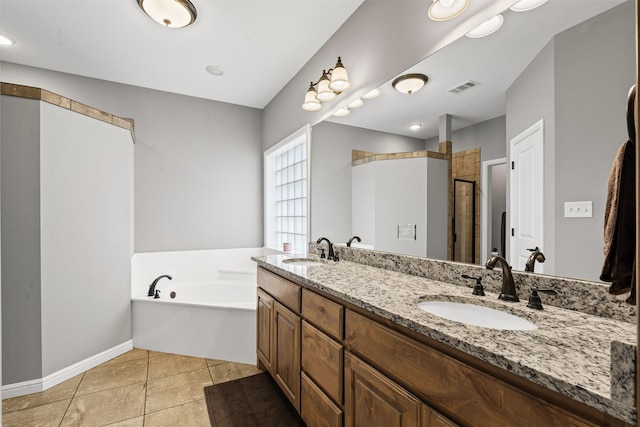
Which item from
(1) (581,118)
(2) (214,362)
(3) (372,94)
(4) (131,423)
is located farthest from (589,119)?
(2) (214,362)

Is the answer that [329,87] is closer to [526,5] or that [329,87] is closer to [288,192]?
[526,5]

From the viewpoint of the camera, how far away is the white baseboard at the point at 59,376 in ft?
6.71

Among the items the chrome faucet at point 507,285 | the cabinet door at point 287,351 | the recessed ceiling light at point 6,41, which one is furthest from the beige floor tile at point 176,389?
the recessed ceiling light at point 6,41

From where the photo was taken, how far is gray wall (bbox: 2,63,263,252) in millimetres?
3447

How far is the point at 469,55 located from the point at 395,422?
5.12 feet

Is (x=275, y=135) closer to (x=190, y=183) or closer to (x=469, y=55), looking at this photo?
(x=190, y=183)

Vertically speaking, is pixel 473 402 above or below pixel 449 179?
below

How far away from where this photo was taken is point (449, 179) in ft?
5.05

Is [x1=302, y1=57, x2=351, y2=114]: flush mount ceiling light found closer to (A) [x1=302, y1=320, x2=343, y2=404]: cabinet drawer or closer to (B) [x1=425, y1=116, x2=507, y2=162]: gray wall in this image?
(B) [x1=425, y1=116, x2=507, y2=162]: gray wall

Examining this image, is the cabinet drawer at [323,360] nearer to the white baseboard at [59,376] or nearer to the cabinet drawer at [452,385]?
the cabinet drawer at [452,385]

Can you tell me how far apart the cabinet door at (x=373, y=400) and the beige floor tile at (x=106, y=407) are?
4.89 feet

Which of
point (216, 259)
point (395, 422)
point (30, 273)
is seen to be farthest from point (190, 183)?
point (395, 422)

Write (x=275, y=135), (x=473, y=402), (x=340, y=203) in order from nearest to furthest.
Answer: (x=473, y=402), (x=340, y=203), (x=275, y=135)

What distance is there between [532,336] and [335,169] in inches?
71.9
